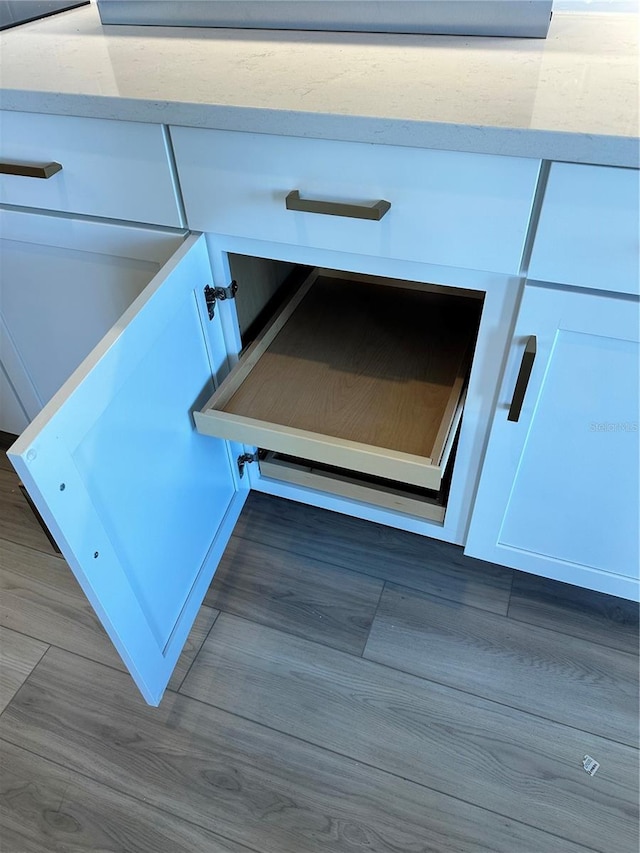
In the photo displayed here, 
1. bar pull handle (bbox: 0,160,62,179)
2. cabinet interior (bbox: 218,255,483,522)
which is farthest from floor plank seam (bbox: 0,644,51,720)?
bar pull handle (bbox: 0,160,62,179)

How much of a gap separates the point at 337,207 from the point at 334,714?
2.66ft

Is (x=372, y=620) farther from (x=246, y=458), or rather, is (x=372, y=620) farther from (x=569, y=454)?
(x=569, y=454)

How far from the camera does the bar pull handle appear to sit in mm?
887

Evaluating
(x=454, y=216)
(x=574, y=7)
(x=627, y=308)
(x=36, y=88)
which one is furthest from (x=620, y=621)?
(x=36, y=88)

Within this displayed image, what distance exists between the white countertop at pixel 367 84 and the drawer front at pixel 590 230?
0.07 ft

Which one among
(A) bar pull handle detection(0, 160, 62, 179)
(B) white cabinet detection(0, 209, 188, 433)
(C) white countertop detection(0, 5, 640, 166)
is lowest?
(B) white cabinet detection(0, 209, 188, 433)

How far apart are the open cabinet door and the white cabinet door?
18.1 inches

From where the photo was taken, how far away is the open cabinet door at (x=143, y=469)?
0.66m

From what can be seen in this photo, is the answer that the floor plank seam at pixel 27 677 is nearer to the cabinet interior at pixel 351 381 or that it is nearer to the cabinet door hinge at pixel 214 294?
the cabinet interior at pixel 351 381

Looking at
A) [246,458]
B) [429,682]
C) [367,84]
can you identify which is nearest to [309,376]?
[246,458]

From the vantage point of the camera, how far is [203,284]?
94cm

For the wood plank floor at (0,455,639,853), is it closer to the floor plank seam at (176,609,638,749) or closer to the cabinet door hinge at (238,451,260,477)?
the floor plank seam at (176,609,638,749)

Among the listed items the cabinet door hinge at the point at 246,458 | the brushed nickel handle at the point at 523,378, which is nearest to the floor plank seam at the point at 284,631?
the cabinet door hinge at the point at 246,458

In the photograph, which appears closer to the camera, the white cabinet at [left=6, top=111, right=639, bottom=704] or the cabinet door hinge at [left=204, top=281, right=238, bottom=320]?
the white cabinet at [left=6, top=111, right=639, bottom=704]
